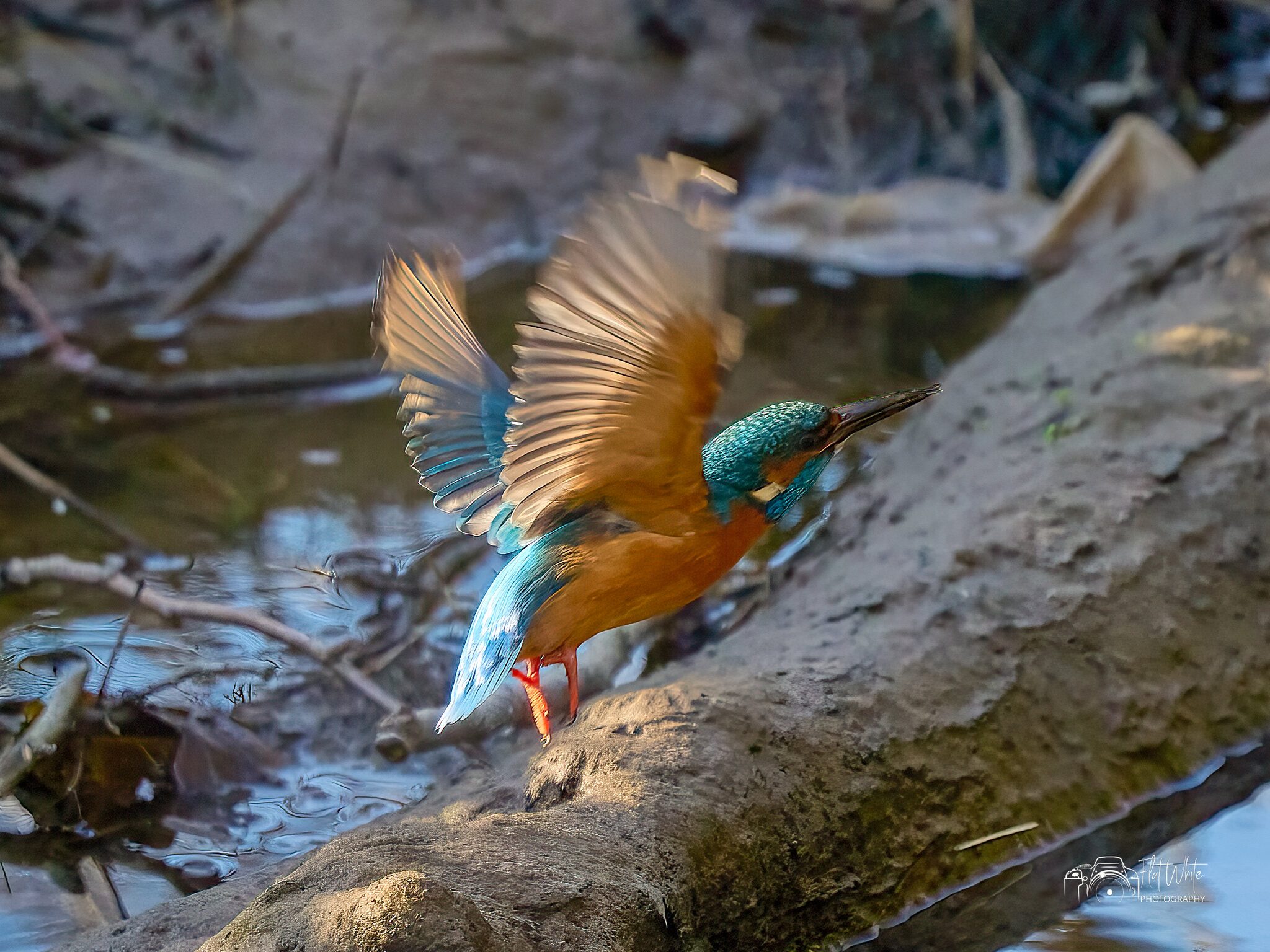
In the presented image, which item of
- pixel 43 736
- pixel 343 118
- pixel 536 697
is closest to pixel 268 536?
pixel 43 736

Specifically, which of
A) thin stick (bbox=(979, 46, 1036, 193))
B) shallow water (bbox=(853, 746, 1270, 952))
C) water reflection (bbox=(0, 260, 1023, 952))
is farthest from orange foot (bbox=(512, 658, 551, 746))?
thin stick (bbox=(979, 46, 1036, 193))

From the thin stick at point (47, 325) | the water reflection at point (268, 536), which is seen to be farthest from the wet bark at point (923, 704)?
the thin stick at point (47, 325)

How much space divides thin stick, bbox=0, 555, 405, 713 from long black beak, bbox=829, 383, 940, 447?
1255 mm

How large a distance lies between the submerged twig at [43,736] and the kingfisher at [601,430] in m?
0.92

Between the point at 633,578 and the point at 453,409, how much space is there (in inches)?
22.9

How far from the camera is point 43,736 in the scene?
2.72 m

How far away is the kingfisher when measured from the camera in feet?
5.70

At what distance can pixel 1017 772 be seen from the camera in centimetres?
263

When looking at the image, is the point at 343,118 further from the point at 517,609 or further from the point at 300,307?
the point at 517,609

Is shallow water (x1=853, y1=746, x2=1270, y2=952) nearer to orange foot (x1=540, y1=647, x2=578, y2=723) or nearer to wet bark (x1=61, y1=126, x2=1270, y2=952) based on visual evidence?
wet bark (x1=61, y1=126, x2=1270, y2=952)

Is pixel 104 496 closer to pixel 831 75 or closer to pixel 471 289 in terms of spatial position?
pixel 471 289

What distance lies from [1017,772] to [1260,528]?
3.14ft

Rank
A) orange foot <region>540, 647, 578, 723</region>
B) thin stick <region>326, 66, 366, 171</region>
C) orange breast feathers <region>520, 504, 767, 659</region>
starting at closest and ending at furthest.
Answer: orange breast feathers <region>520, 504, 767, 659</region>, orange foot <region>540, 647, 578, 723</region>, thin stick <region>326, 66, 366, 171</region>

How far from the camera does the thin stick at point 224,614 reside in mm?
3039
